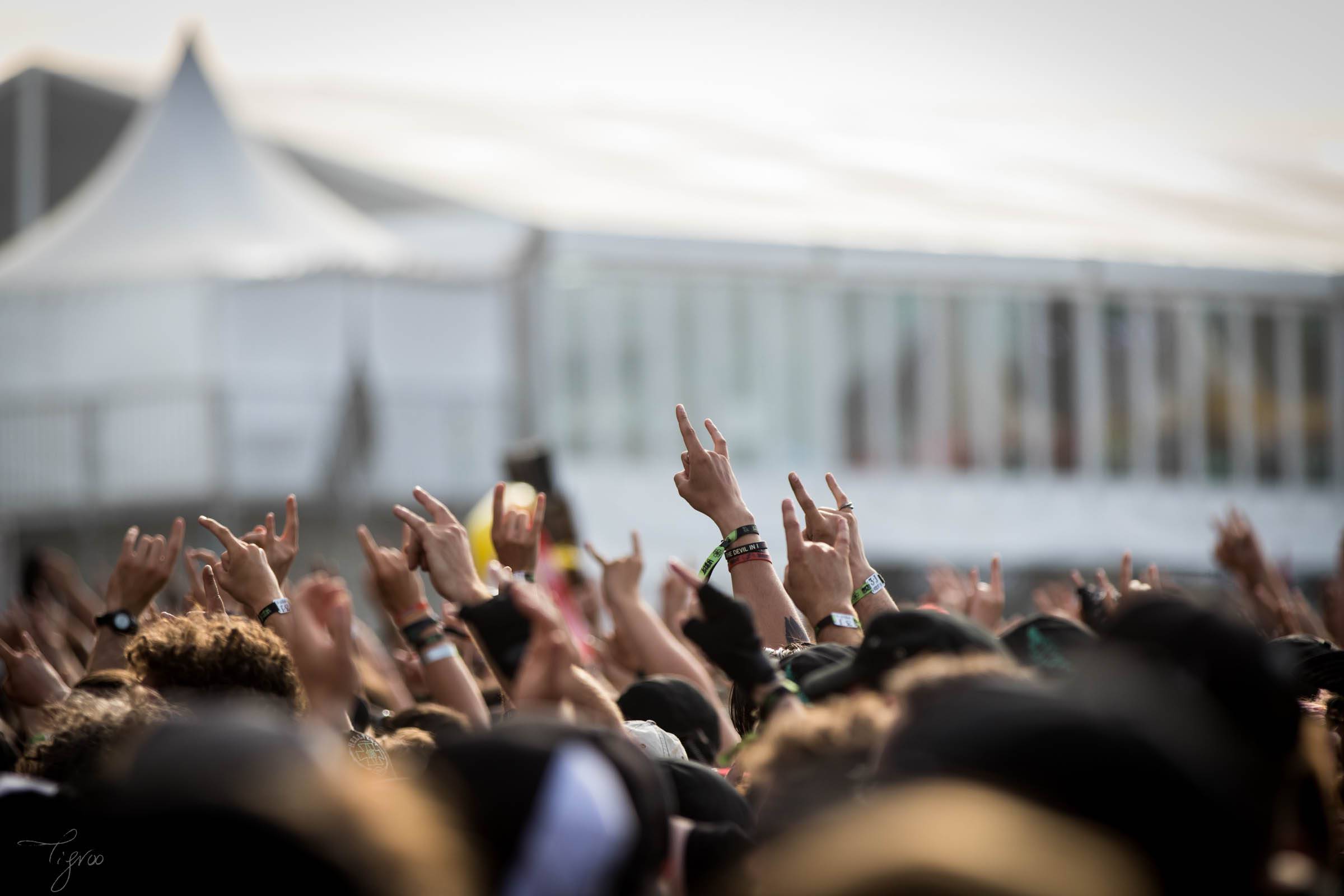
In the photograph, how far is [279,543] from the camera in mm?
3377

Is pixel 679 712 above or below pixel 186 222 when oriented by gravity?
below

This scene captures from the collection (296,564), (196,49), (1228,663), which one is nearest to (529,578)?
(1228,663)

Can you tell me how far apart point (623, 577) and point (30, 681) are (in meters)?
1.83

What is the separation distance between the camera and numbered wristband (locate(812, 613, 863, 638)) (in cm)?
294

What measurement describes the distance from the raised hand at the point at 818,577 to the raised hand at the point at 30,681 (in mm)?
2184

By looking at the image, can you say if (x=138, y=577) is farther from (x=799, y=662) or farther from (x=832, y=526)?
(x=799, y=662)

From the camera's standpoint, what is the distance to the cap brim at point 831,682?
7.06 ft

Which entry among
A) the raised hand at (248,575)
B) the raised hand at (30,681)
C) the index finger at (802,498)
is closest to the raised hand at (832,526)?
the index finger at (802,498)

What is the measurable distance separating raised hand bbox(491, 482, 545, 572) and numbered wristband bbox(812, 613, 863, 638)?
680 mm

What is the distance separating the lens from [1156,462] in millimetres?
14875

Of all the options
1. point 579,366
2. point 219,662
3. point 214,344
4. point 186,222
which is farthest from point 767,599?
point 186,222

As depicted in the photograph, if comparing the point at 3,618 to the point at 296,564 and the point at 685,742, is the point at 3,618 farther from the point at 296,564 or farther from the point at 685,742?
the point at 296,564

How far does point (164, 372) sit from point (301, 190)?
110 inches
